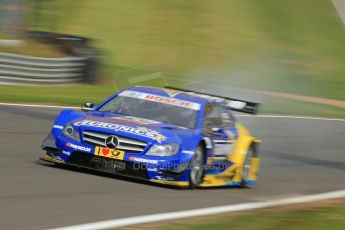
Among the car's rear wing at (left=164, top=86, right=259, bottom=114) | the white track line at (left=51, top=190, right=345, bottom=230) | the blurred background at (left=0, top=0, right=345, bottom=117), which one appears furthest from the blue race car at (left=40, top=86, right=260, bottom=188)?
the blurred background at (left=0, top=0, right=345, bottom=117)

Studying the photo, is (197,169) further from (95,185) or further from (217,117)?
(95,185)

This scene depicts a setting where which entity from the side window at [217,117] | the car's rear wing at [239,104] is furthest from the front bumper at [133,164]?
the car's rear wing at [239,104]

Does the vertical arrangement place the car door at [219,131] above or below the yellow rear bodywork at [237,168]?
above

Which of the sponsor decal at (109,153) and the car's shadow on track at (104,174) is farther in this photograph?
the car's shadow on track at (104,174)

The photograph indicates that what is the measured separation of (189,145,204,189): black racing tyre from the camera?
9.12 m

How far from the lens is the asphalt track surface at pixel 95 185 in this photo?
268 inches

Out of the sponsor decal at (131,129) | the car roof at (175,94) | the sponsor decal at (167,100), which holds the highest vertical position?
the car roof at (175,94)

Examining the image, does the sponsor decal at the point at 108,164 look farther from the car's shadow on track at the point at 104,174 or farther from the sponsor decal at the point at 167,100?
the sponsor decal at the point at 167,100

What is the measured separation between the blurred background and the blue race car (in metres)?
11.9

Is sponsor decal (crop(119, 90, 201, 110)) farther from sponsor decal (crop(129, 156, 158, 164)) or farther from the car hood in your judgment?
sponsor decal (crop(129, 156, 158, 164))

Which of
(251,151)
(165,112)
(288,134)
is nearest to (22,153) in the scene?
(165,112)

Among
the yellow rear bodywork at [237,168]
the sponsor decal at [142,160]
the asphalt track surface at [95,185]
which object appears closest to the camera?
the asphalt track surface at [95,185]

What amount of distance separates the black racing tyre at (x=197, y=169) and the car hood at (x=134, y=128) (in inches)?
8.8

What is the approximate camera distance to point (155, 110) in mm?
9844
